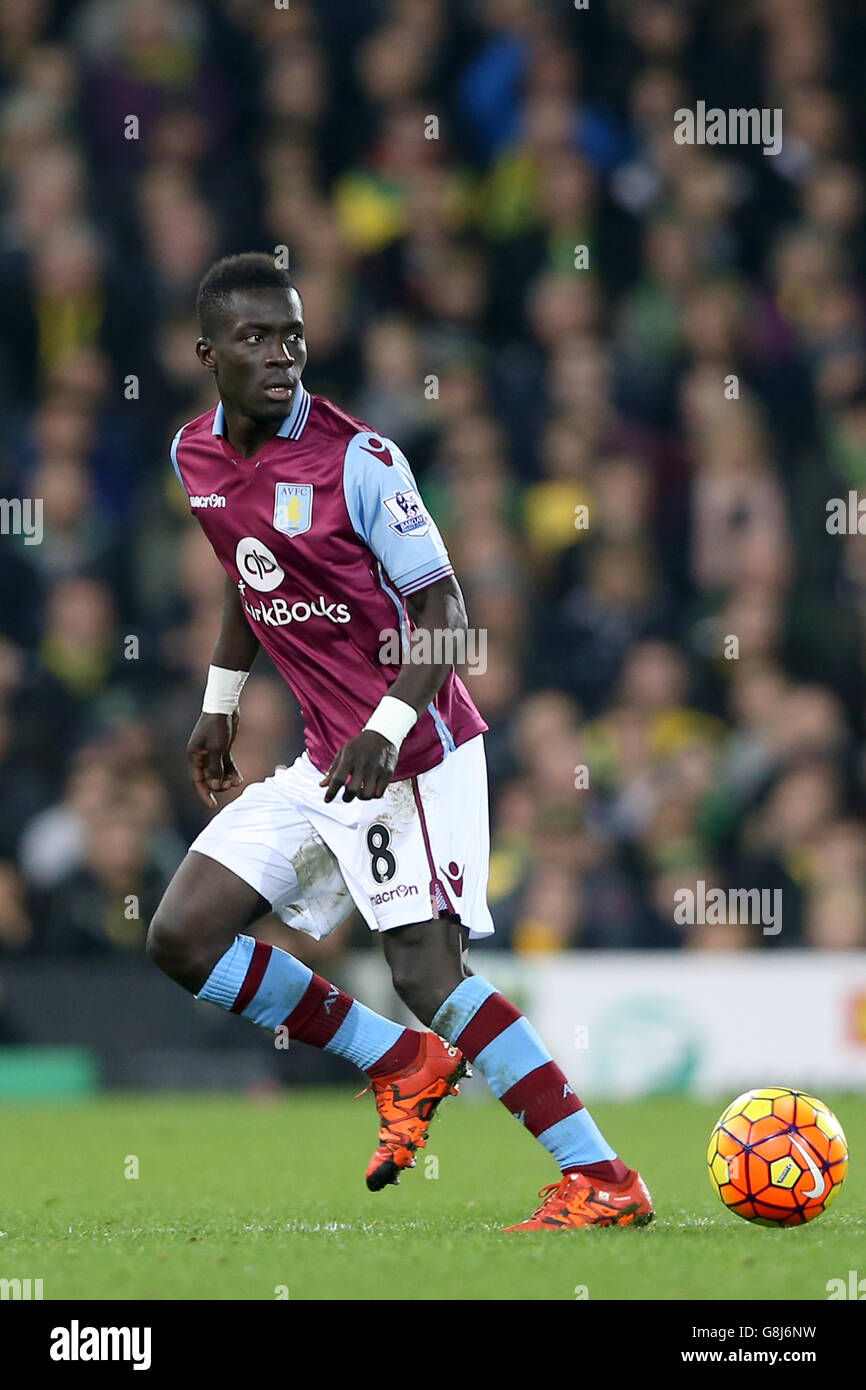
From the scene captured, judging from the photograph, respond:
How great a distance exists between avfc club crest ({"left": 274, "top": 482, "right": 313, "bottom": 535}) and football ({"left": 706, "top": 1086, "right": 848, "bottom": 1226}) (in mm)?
1724

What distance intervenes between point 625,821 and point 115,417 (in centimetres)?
373

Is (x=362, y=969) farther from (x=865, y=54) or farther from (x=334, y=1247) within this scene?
(x=865, y=54)

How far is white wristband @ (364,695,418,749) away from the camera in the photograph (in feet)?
15.1

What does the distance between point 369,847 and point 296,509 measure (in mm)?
797

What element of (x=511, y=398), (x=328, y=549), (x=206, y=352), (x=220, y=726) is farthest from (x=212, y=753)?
(x=511, y=398)

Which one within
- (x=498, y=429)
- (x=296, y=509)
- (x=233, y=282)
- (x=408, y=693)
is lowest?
(x=408, y=693)

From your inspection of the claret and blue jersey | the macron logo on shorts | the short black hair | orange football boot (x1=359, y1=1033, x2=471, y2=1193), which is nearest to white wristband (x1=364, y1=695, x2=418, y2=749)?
the claret and blue jersey

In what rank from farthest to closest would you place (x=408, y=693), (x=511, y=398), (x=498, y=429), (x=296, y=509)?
(x=511, y=398) → (x=498, y=429) → (x=296, y=509) → (x=408, y=693)

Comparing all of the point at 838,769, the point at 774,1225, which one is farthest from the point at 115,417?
the point at 774,1225

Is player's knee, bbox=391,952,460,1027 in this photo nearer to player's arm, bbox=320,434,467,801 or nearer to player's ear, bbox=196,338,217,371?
player's arm, bbox=320,434,467,801

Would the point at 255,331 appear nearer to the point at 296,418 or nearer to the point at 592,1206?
the point at 296,418

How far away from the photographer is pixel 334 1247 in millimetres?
4562

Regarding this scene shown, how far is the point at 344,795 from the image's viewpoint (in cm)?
456

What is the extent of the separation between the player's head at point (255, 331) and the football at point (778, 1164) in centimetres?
198
